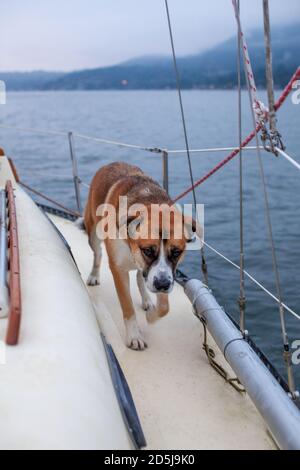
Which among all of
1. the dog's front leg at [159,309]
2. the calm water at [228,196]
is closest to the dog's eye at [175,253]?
the dog's front leg at [159,309]

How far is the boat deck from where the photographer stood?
2.27 metres

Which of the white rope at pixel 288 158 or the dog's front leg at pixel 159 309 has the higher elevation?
the white rope at pixel 288 158

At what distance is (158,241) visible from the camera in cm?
272

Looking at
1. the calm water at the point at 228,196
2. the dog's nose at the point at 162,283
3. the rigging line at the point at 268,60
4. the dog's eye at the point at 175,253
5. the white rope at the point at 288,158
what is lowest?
the calm water at the point at 228,196

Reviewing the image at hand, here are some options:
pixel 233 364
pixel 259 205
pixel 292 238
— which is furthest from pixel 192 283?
pixel 259 205

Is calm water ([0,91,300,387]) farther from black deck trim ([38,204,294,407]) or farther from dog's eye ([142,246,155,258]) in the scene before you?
dog's eye ([142,246,155,258])

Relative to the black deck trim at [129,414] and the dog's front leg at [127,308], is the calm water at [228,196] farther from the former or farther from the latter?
the black deck trim at [129,414]

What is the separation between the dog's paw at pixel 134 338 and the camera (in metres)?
3.06

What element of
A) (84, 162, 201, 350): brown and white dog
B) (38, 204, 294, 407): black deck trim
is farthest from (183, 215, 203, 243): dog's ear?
(38, 204, 294, 407): black deck trim

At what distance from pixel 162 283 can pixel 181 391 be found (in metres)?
0.55

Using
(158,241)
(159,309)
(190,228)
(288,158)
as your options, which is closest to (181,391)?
(159,309)

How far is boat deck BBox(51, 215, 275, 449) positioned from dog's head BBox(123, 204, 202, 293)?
46cm
